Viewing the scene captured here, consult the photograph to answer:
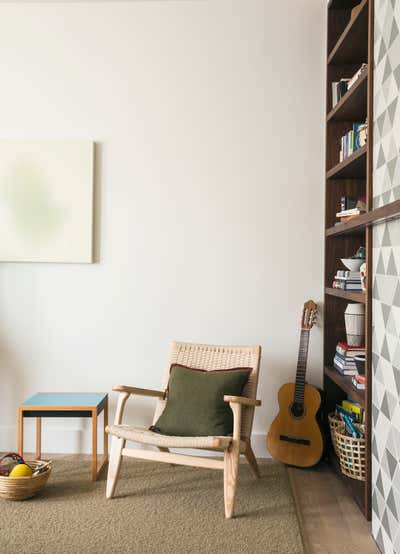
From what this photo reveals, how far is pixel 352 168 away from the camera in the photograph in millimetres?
2787

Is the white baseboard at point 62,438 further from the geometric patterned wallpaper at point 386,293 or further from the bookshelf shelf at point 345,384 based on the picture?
the geometric patterned wallpaper at point 386,293

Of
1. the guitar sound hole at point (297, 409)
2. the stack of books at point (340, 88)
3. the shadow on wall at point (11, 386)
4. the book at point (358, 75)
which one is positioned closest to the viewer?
the book at point (358, 75)

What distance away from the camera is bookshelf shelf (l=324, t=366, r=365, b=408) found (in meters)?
2.37

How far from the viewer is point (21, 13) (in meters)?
3.28

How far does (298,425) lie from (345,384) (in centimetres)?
47

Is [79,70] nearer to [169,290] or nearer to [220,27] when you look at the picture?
[220,27]

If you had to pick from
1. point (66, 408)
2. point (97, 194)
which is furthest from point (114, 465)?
point (97, 194)

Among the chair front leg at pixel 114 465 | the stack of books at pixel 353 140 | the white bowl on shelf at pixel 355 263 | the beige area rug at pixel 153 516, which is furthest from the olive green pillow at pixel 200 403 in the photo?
the stack of books at pixel 353 140

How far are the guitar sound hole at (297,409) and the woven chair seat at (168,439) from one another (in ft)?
1.78

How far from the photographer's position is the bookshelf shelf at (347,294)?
2.42 m

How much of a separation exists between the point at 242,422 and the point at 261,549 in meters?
0.68

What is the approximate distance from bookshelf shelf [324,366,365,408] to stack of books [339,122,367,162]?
1187mm

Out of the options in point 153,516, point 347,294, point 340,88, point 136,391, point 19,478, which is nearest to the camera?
point 153,516

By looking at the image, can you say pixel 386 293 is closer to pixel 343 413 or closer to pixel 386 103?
pixel 386 103
